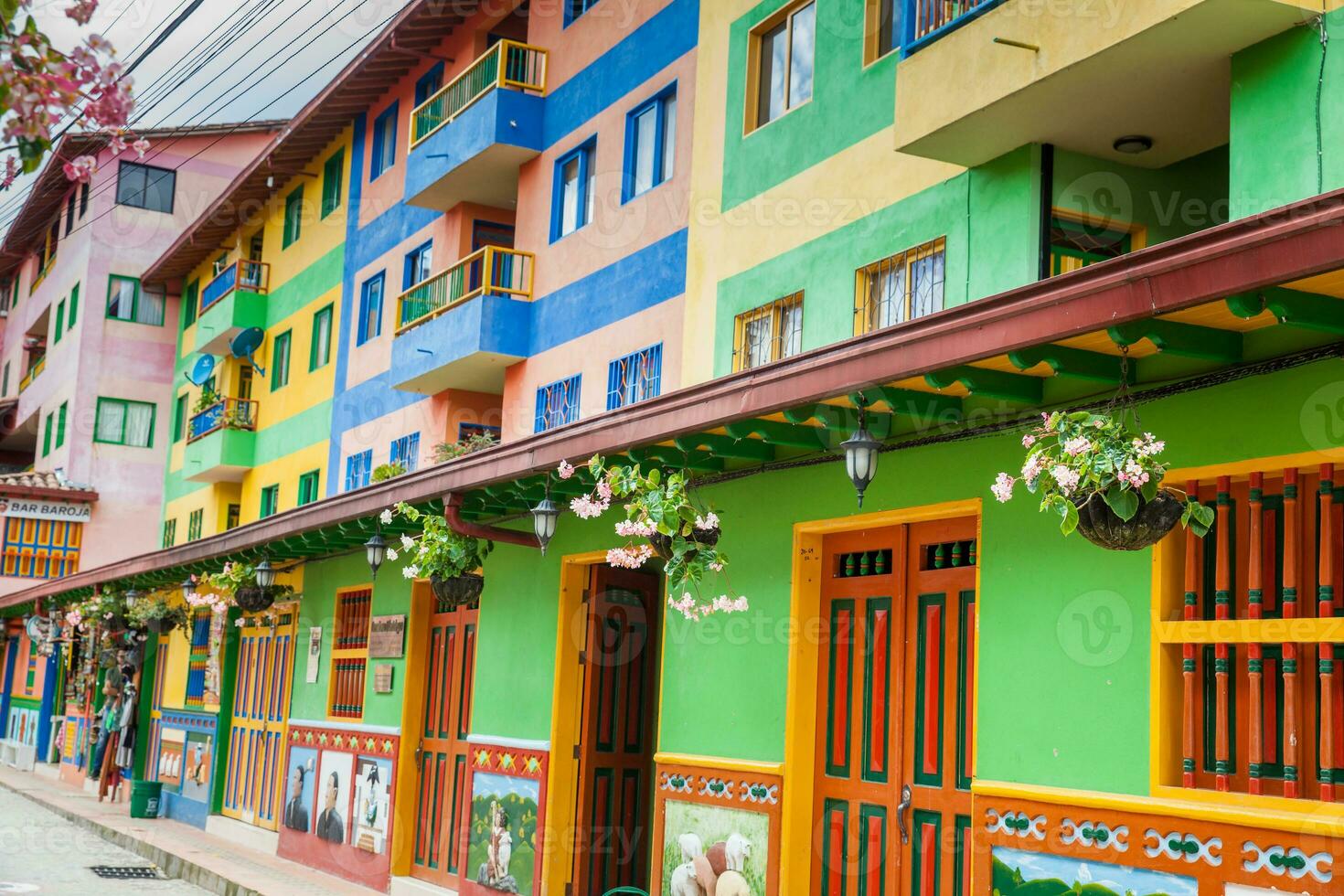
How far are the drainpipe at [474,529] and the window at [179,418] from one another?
23.1 m

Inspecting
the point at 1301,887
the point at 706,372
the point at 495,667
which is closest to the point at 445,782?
the point at 495,667

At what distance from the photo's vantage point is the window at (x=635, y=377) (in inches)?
588

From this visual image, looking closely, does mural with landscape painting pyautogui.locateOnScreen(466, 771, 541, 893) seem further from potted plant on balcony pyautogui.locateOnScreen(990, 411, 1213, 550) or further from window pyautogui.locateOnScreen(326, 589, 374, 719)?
potted plant on balcony pyautogui.locateOnScreen(990, 411, 1213, 550)

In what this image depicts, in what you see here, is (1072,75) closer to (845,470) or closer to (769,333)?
(845,470)

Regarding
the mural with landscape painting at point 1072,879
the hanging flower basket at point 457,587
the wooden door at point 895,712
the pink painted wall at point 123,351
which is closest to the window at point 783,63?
the wooden door at point 895,712

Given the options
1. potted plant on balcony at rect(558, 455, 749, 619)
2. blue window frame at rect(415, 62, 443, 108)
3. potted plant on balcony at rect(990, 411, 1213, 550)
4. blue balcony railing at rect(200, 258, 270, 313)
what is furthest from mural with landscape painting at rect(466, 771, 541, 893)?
blue balcony railing at rect(200, 258, 270, 313)

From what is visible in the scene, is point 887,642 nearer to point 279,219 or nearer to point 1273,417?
point 1273,417

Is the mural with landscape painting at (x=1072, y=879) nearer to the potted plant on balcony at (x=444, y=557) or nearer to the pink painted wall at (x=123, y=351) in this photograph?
the potted plant on balcony at (x=444, y=557)

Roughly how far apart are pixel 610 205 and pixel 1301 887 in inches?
441

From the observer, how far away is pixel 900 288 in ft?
37.3

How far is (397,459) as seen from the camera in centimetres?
2184

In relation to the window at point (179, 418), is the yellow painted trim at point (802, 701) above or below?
below

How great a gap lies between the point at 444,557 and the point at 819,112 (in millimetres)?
5096

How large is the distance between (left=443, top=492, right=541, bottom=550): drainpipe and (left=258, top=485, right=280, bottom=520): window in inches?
582
